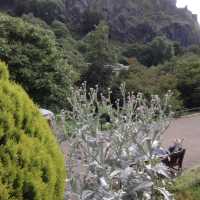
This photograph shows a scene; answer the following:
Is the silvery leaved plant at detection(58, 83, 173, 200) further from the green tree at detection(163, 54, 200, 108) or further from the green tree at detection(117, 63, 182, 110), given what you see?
the green tree at detection(163, 54, 200, 108)

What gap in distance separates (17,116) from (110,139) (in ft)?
4.88

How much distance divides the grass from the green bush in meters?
3.42

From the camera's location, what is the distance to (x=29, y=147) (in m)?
2.67

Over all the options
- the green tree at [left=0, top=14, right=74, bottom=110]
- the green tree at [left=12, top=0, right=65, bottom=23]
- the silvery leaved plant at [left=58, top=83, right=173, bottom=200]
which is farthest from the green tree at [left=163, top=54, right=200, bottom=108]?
the green tree at [left=12, top=0, right=65, bottom=23]

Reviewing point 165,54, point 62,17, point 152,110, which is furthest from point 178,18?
point 152,110

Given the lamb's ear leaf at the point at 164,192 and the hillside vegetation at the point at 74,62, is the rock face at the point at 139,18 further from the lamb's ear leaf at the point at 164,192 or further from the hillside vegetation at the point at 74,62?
the lamb's ear leaf at the point at 164,192

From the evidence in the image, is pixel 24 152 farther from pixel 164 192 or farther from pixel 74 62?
pixel 74 62

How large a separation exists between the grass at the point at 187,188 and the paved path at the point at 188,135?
2889mm

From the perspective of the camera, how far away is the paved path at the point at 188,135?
11219mm

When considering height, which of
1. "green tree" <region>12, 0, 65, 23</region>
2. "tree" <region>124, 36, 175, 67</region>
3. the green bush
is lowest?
"tree" <region>124, 36, 175, 67</region>

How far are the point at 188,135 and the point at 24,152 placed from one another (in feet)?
44.1

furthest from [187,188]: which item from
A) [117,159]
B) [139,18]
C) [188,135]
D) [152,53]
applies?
[139,18]

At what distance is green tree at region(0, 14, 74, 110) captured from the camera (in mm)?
16172

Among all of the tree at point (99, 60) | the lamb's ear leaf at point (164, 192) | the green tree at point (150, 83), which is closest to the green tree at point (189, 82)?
the green tree at point (150, 83)
